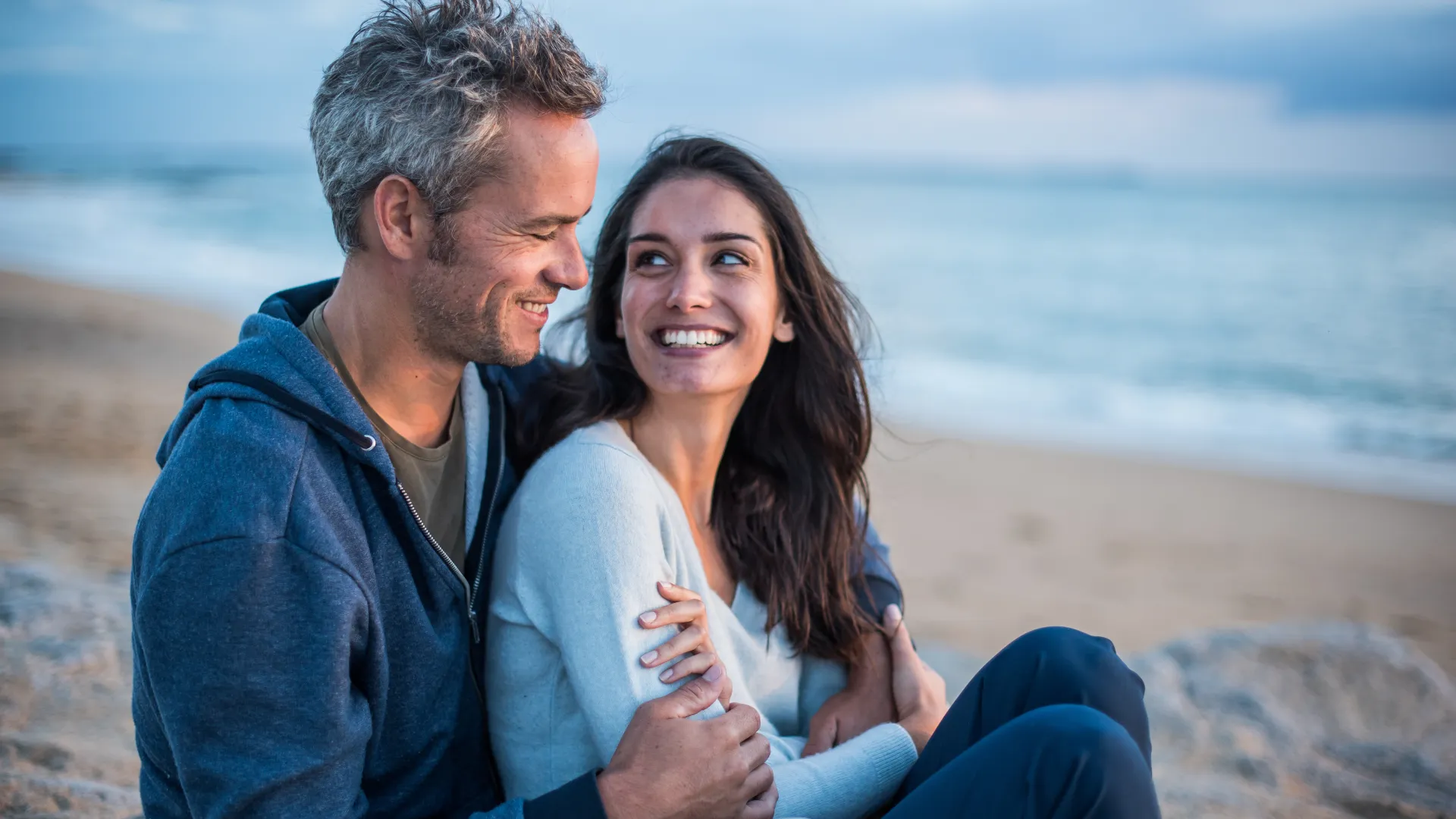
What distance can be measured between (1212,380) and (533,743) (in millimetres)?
11651

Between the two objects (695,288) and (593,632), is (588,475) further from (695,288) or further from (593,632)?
(695,288)

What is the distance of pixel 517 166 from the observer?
2385 millimetres

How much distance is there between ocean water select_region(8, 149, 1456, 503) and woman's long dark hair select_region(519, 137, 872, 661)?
28cm

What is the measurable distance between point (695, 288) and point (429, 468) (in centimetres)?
75

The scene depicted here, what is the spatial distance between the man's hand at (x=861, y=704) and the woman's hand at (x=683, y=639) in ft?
1.36

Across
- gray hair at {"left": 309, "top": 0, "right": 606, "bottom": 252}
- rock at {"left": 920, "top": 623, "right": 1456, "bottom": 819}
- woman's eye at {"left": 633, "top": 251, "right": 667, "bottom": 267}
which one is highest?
gray hair at {"left": 309, "top": 0, "right": 606, "bottom": 252}

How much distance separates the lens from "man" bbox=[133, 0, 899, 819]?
6.09ft

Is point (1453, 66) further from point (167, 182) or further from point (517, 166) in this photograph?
point (167, 182)

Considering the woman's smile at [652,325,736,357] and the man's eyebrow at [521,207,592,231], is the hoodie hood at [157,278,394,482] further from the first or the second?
the woman's smile at [652,325,736,357]

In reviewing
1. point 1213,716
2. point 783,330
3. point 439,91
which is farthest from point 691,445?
point 1213,716

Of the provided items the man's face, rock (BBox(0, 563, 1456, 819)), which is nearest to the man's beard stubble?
the man's face

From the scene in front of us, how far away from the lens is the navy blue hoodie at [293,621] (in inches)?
72.4

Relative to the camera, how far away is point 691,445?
2889 mm

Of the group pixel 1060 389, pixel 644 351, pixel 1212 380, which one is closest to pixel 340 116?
pixel 644 351
